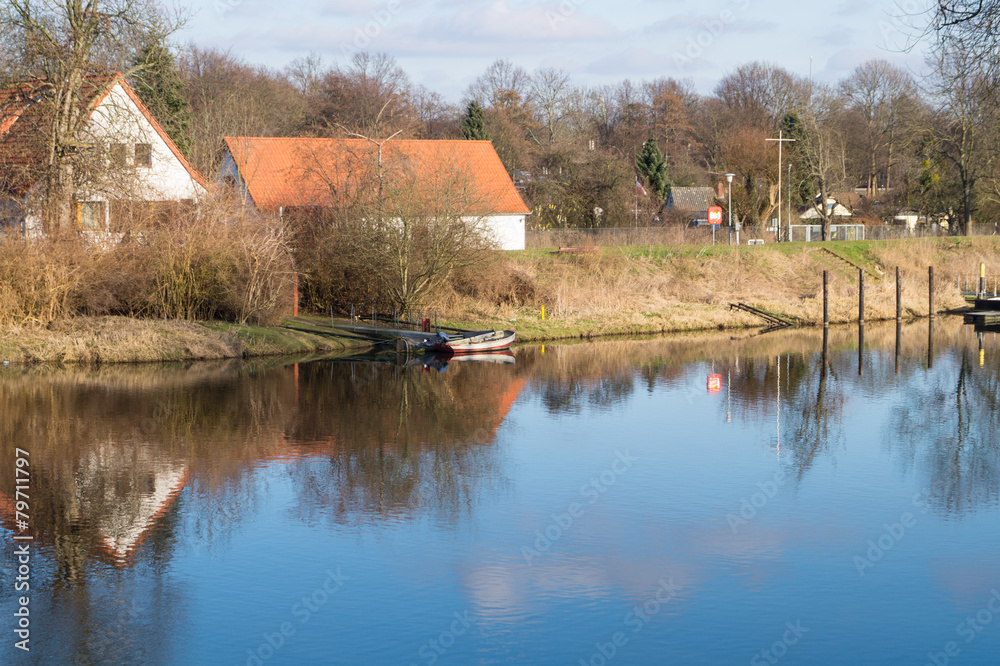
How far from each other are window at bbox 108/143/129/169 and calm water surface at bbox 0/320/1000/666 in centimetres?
879

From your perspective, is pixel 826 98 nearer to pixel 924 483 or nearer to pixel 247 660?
pixel 924 483

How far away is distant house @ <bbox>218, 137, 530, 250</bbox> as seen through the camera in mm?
33125

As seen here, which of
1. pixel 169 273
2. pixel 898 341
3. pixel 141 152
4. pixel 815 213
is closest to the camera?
pixel 169 273

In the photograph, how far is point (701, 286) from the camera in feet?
138

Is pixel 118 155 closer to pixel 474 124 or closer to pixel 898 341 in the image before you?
pixel 898 341

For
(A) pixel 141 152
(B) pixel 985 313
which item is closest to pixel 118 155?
(A) pixel 141 152

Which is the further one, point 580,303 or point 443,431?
point 580,303

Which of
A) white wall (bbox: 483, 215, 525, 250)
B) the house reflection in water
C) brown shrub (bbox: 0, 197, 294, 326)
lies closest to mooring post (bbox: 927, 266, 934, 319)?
white wall (bbox: 483, 215, 525, 250)

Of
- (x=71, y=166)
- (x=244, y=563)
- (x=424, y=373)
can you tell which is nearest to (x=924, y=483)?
(x=244, y=563)

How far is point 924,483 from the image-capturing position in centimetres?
1515

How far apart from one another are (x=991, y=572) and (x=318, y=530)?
790 centimetres

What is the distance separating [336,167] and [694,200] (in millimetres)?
45088

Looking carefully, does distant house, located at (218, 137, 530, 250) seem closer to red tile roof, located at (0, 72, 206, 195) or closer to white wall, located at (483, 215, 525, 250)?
white wall, located at (483, 215, 525, 250)

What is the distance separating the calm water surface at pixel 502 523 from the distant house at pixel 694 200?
47.8 m
